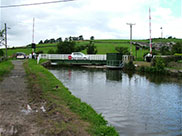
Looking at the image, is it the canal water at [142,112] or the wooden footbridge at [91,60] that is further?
the wooden footbridge at [91,60]

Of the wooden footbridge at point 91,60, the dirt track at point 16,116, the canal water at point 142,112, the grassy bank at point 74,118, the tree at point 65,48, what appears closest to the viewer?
the dirt track at point 16,116

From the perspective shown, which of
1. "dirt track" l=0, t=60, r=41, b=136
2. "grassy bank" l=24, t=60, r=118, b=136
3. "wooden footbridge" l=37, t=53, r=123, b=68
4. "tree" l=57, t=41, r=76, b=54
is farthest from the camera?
"tree" l=57, t=41, r=76, b=54

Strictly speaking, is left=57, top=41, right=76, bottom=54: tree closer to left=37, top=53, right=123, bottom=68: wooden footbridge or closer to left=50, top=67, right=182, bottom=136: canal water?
left=37, top=53, right=123, bottom=68: wooden footbridge

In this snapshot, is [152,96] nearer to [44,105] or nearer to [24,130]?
[44,105]

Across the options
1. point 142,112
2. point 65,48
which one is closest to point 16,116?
point 142,112

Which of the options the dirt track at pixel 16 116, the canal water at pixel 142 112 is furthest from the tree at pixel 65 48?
the dirt track at pixel 16 116

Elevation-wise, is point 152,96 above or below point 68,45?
below

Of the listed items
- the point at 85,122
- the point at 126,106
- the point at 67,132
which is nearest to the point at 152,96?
the point at 126,106

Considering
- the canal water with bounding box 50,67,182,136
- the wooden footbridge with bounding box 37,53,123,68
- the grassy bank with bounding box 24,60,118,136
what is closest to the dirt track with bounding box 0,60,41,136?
the grassy bank with bounding box 24,60,118,136

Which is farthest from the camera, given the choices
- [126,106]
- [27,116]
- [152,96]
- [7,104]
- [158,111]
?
[152,96]

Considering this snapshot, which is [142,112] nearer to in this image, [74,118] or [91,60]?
[74,118]

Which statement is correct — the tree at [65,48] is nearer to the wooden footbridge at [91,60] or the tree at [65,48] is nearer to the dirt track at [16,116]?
the wooden footbridge at [91,60]

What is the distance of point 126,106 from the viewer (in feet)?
34.1

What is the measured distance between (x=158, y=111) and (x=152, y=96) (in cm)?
331
